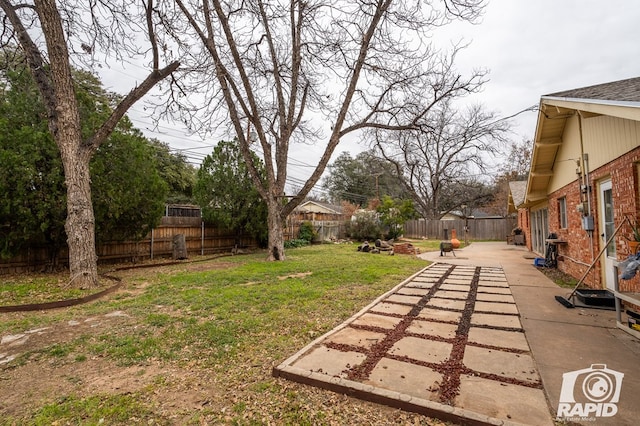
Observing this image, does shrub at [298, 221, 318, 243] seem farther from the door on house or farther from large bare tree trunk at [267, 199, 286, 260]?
the door on house

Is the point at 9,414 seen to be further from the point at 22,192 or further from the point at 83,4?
the point at 83,4

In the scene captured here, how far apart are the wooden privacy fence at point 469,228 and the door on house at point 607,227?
1617 cm

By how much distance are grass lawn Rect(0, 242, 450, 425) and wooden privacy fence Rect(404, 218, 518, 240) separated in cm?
1878

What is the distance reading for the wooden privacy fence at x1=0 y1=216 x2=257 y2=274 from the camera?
24.8 feet

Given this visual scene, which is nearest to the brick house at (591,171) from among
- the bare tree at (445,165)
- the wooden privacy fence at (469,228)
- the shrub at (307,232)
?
the shrub at (307,232)

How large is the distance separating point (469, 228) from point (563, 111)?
18.2 m

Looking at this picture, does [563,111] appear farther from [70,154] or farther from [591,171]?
[70,154]

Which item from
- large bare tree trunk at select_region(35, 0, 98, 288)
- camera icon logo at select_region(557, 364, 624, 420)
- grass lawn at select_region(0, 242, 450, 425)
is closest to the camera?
camera icon logo at select_region(557, 364, 624, 420)

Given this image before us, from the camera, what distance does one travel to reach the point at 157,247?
34.9 feet

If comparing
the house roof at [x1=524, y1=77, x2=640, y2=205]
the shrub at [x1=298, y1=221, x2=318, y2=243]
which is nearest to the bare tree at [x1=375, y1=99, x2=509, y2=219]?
the shrub at [x1=298, y1=221, x2=318, y2=243]

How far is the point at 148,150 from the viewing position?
8.80 meters

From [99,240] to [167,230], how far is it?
292 cm

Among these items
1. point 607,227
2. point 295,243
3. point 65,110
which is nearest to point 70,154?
point 65,110

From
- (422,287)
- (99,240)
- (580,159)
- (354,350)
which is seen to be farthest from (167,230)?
(580,159)
